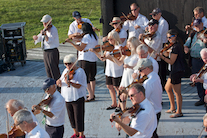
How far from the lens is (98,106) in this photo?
668cm

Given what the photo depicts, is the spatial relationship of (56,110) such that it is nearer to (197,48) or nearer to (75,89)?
(75,89)

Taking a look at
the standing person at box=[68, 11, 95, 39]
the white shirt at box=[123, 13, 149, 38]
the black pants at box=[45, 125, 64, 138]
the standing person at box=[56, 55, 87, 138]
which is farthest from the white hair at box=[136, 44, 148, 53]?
the standing person at box=[68, 11, 95, 39]

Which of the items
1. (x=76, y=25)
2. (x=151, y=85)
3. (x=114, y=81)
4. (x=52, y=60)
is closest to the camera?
(x=151, y=85)

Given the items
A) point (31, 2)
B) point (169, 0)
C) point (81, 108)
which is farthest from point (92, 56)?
point (31, 2)

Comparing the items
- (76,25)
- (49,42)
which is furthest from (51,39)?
(76,25)

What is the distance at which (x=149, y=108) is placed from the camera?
3391 mm

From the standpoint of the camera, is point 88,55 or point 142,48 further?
point 88,55

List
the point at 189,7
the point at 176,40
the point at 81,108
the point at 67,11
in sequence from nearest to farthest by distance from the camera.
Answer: the point at 81,108, the point at 176,40, the point at 189,7, the point at 67,11

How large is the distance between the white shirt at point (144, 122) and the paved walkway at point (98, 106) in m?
1.99

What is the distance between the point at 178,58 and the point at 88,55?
2263 millimetres

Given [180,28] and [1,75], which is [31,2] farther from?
[180,28]

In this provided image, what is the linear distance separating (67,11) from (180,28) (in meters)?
15.6

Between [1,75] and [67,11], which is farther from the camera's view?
[67,11]

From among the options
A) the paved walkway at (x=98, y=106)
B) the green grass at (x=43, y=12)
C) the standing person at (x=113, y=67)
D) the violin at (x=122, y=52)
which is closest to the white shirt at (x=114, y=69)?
the standing person at (x=113, y=67)
